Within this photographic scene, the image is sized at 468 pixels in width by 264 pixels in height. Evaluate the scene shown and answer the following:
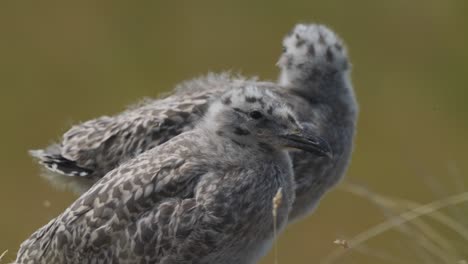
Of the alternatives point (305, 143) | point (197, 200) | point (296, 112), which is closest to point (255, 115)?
point (305, 143)

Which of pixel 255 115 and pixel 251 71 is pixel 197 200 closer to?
pixel 255 115

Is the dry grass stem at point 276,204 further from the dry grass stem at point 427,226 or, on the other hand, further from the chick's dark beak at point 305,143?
the dry grass stem at point 427,226

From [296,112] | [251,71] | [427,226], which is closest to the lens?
[427,226]

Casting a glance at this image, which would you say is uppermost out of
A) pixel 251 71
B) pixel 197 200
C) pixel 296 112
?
pixel 251 71

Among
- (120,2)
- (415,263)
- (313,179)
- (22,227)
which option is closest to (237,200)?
(415,263)

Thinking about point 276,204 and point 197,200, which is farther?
point 197,200

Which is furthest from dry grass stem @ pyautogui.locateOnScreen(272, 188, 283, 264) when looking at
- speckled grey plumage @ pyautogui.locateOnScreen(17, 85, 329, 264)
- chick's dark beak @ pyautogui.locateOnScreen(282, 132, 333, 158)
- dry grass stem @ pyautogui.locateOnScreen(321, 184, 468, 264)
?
dry grass stem @ pyautogui.locateOnScreen(321, 184, 468, 264)

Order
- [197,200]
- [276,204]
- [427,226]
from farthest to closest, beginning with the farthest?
[427,226] < [197,200] < [276,204]

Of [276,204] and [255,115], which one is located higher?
[255,115]
